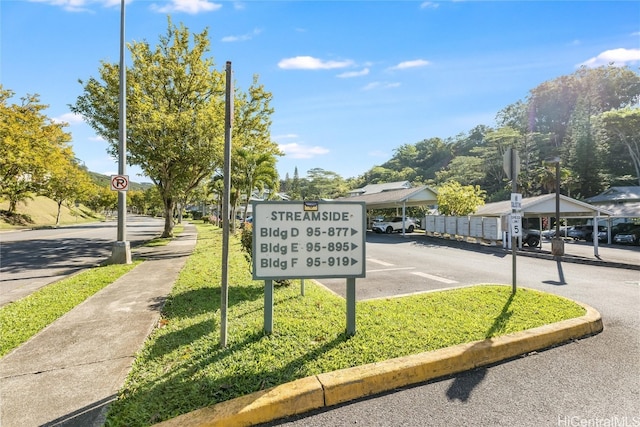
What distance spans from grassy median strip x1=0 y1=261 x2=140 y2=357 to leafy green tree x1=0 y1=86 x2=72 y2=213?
78.0ft

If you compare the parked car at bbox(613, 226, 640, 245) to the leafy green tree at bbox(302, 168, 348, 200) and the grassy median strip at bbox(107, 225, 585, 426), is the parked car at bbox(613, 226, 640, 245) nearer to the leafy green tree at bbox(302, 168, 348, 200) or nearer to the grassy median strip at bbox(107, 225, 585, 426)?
the grassy median strip at bbox(107, 225, 585, 426)

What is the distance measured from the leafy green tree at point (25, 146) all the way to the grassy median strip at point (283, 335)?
27072 mm

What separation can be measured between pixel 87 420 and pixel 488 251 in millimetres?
17336

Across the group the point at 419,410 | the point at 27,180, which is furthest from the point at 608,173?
the point at 27,180

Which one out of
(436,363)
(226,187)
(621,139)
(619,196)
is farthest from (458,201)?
(621,139)

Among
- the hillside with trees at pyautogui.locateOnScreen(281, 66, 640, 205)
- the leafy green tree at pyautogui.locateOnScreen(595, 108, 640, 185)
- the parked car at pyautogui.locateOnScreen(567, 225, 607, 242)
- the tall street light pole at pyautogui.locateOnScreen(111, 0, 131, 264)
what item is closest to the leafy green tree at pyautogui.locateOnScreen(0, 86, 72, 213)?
the tall street light pole at pyautogui.locateOnScreen(111, 0, 131, 264)

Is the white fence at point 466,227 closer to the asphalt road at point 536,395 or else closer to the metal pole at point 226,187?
the asphalt road at point 536,395

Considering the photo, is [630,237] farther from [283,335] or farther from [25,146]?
[25,146]

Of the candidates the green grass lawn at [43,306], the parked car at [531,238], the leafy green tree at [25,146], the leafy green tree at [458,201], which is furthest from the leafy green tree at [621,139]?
the leafy green tree at [25,146]

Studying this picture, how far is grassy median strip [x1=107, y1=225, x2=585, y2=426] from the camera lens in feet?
10.3

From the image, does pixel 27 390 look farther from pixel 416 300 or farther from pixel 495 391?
pixel 416 300

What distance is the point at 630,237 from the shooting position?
22375 millimetres

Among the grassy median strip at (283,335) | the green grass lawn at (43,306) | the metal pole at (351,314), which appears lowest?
the green grass lawn at (43,306)

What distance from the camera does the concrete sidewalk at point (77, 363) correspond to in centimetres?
284
